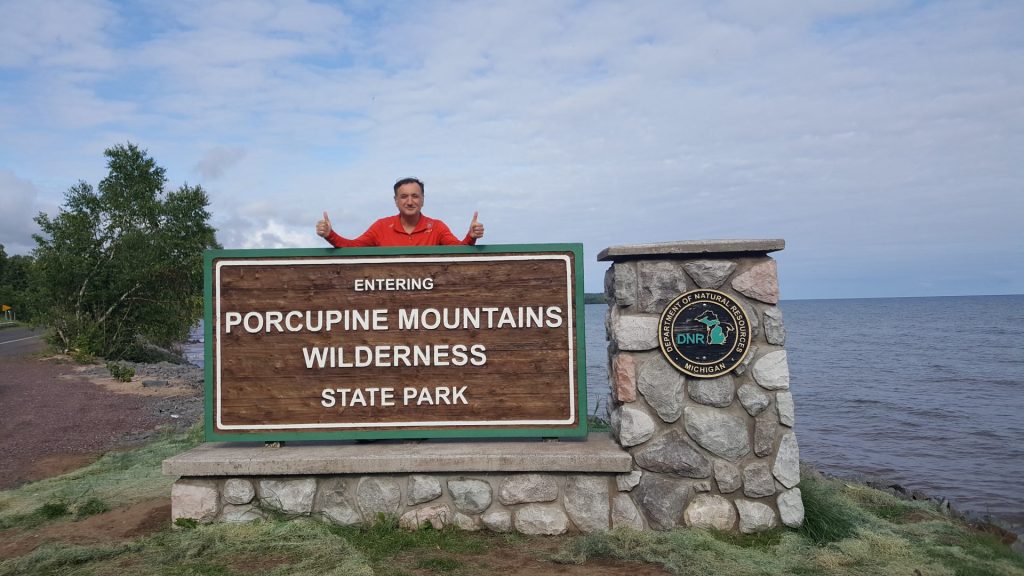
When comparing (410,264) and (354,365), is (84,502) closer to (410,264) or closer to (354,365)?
(354,365)

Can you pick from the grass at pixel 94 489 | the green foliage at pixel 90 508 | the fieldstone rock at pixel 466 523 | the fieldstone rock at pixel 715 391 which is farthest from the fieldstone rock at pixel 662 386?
the green foliage at pixel 90 508

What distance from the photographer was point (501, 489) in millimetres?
5070

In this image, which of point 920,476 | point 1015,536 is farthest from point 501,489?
point 920,476

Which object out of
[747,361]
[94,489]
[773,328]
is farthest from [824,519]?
[94,489]

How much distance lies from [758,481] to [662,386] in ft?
3.18

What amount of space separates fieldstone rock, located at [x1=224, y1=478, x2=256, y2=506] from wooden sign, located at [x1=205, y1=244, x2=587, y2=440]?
15.7 inches

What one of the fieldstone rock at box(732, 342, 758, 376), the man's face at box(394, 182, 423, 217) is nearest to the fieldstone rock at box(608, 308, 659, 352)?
the fieldstone rock at box(732, 342, 758, 376)

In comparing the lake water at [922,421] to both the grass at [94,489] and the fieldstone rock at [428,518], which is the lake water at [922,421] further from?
the grass at [94,489]

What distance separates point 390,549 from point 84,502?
10.2 ft

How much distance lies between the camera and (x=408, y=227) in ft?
19.2

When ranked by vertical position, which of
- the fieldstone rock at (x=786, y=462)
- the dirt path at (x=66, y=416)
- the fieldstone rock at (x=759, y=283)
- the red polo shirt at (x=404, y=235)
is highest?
the red polo shirt at (x=404, y=235)

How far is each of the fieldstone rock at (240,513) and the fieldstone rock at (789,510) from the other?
12.6 ft

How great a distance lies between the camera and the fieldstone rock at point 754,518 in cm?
498

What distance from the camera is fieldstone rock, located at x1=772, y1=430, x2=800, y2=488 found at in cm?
499
